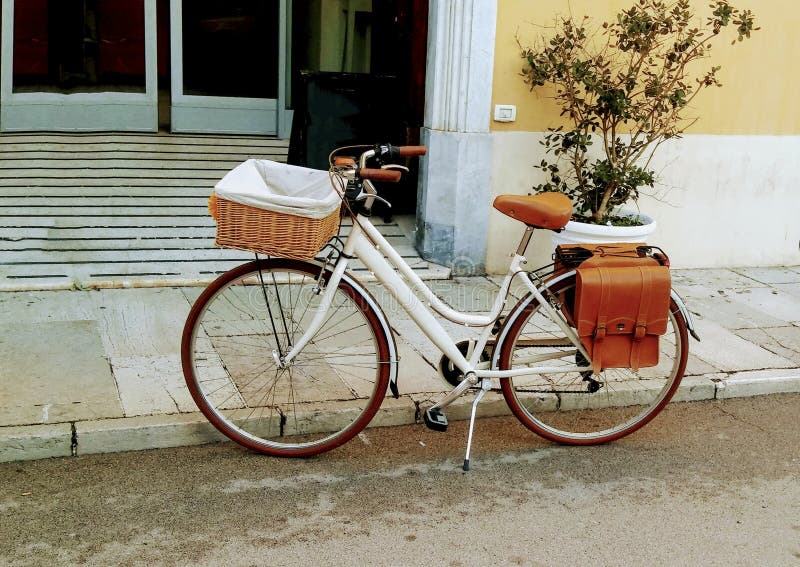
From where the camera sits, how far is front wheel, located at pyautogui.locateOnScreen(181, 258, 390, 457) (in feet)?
14.1

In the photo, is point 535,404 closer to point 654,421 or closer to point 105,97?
point 654,421

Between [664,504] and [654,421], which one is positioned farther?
[654,421]

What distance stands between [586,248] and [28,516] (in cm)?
262

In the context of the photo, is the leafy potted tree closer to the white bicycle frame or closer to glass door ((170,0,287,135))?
the white bicycle frame

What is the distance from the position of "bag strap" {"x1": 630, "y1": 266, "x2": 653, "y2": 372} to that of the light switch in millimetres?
3082

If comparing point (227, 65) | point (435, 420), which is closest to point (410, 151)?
point (435, 420)

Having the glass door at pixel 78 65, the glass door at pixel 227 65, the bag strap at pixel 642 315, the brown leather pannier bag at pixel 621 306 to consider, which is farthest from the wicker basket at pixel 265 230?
the glass door at pixel 227 65

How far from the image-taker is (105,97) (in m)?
9.26

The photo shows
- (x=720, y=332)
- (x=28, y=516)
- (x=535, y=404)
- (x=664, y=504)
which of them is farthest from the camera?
(x=720, y=332)

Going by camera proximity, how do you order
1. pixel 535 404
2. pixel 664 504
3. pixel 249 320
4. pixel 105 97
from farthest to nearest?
pixel 105 97 → pixel 249 320 → pixel 535 404 → pixel 664 504

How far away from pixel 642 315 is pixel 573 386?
62 centimetres

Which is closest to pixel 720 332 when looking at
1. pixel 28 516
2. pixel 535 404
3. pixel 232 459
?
pixel 535 404

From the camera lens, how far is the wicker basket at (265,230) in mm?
3955

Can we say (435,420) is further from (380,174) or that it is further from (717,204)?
(717,204)
